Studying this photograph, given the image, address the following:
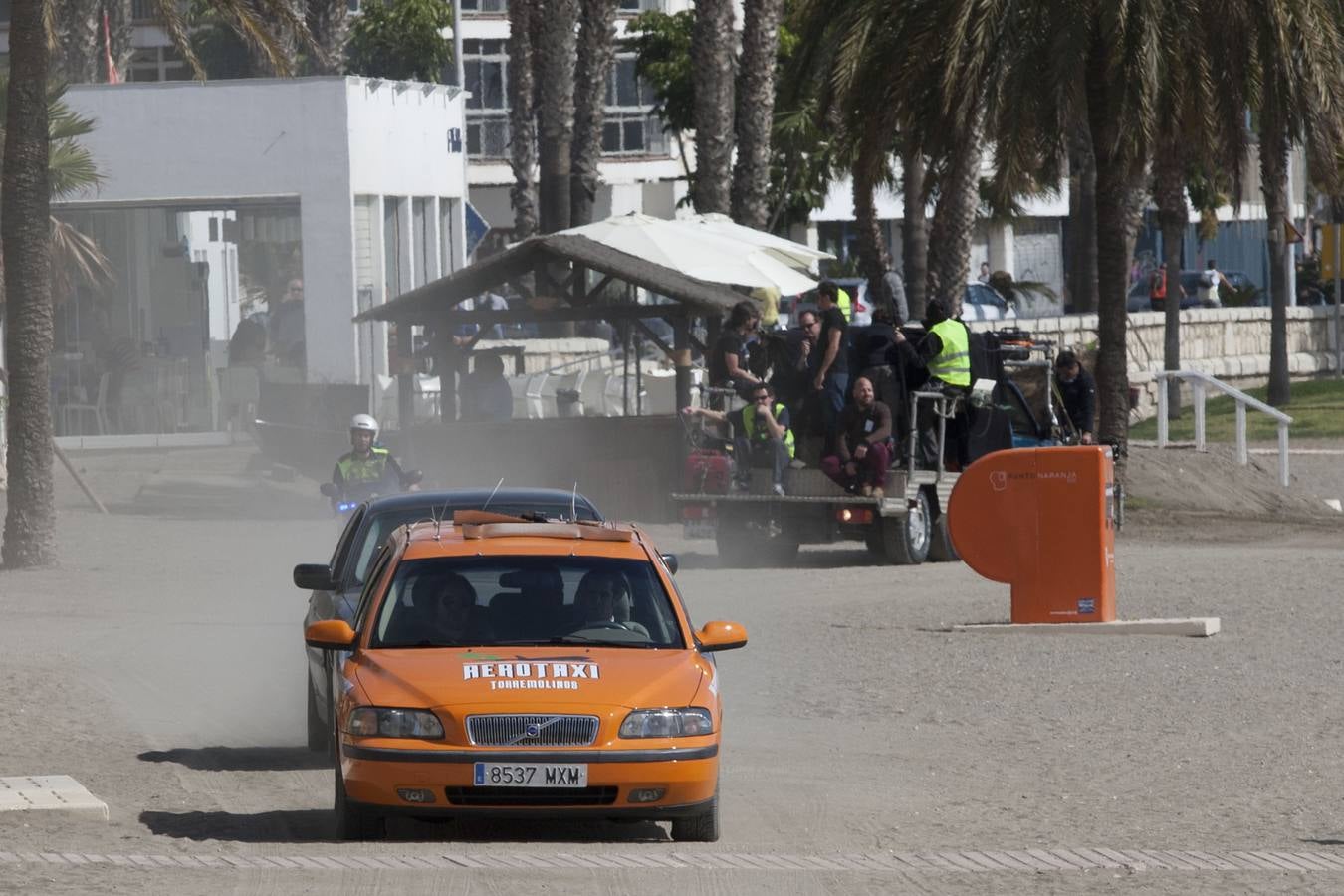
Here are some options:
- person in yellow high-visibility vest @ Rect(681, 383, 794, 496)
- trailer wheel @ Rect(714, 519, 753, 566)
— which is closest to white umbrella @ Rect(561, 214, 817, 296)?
person in yellow high-visibility vest @ Rect(681, 383, 794, 496)

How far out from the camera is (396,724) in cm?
855

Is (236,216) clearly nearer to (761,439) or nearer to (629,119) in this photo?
(761,439)

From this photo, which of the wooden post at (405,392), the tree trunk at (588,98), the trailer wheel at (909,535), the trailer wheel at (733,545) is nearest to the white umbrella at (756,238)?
the wooden post at (405,392)

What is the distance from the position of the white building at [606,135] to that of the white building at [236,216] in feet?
118

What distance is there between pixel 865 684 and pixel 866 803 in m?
3.87

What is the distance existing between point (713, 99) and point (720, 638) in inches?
889

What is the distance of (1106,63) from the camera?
23.8 metres

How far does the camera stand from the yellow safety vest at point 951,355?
67.8 ft

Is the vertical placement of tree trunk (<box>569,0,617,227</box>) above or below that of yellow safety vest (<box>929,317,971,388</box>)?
above

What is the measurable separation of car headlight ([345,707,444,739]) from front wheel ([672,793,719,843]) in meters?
1.05

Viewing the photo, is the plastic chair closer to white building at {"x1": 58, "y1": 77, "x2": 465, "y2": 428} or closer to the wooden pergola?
white building at {"x1": 58, "y1": 77, "x2": 465, "y2": 428}

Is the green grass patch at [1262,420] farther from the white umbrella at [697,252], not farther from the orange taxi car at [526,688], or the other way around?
the orange taxi car at [526,688]

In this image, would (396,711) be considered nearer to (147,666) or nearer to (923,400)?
(147,666)

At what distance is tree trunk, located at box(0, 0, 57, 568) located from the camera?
20.7 meters
